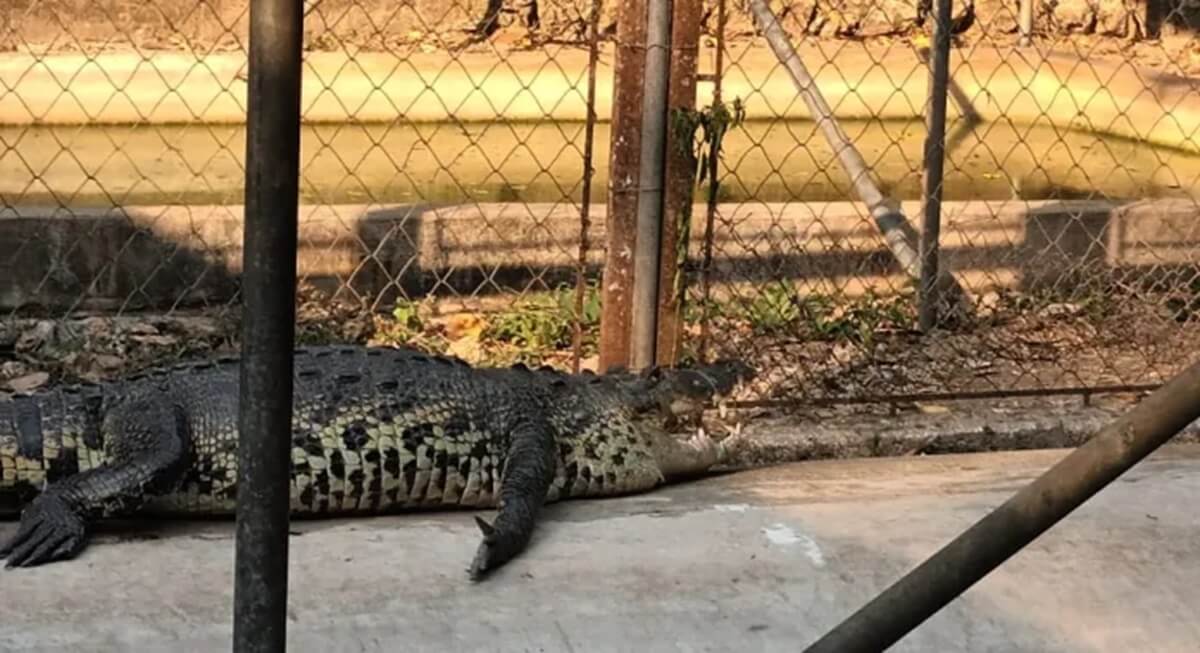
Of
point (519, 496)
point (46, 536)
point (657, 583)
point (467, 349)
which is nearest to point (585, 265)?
point (467, 349)

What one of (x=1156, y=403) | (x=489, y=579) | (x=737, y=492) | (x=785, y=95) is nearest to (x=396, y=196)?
(x=785, y=95)

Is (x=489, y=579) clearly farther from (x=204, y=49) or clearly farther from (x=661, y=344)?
(x=204, y=49)

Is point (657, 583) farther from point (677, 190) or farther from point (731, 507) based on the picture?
point (677, 190)

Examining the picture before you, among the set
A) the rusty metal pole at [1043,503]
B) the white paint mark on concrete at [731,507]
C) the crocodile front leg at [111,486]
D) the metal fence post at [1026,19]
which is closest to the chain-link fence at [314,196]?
the white paint mark on concrete at [731,507]

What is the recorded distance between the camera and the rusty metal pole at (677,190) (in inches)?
148

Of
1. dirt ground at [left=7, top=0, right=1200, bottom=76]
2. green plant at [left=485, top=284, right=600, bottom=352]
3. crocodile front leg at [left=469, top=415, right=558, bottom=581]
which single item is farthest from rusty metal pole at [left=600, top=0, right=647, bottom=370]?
dirt ground at [left=7, top=0, right=1200, bottom=76]

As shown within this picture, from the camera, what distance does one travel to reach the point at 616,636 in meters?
2.69

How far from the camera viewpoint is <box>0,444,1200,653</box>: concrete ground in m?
2.67

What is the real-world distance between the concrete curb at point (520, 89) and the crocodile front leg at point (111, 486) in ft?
13.4

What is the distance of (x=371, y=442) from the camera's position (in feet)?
11.3

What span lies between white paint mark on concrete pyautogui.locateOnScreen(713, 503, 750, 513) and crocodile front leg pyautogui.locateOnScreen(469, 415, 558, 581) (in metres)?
0.37

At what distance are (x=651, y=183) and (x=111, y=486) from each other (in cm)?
142

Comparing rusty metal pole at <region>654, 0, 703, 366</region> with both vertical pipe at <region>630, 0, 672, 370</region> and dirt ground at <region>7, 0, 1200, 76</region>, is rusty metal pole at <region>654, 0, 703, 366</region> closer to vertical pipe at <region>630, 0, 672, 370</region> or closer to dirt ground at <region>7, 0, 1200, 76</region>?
vertical pipe at <region>630, 0, 672, 370</region>

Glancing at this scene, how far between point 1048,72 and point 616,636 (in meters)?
6.63
